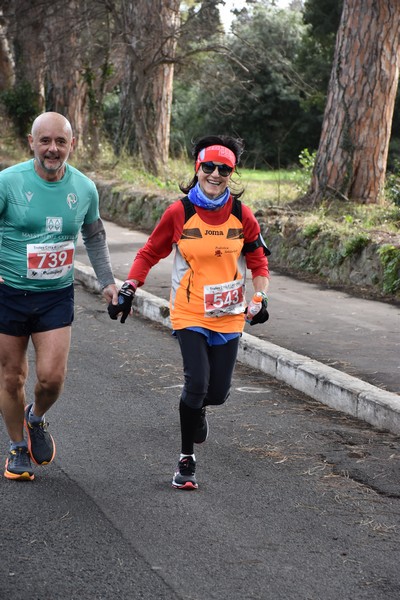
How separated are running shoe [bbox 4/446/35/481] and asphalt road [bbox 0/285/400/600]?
56 mm

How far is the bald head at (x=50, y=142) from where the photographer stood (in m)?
5.42

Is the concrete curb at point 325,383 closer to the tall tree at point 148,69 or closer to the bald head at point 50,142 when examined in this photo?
the bald head at point 50,142

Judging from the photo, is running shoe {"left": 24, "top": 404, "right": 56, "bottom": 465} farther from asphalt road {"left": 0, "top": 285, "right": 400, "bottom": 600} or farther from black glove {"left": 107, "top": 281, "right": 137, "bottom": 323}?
black glove {"left": 107, "top": 281, "right": 137, "bottom": 323}

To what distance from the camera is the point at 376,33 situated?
14.9 metres

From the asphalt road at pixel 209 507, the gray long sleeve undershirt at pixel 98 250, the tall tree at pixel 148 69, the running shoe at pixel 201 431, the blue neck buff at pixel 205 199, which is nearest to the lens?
the asphalt road at pixel 209 507

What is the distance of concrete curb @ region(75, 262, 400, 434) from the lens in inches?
269

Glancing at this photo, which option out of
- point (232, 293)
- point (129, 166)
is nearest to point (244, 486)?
point (232, 293)

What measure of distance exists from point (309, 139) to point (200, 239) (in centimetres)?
3629

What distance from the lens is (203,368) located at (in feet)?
18.2

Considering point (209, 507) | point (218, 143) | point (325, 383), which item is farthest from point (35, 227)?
point (325, 383)

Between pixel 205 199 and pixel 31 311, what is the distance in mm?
1087

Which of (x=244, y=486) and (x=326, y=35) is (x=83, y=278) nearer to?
(x=244, y=486)

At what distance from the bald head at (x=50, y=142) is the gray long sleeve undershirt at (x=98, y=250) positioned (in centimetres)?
52

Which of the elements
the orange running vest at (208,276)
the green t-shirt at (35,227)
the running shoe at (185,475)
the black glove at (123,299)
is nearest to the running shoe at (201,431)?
the running shoe at (185,475)
